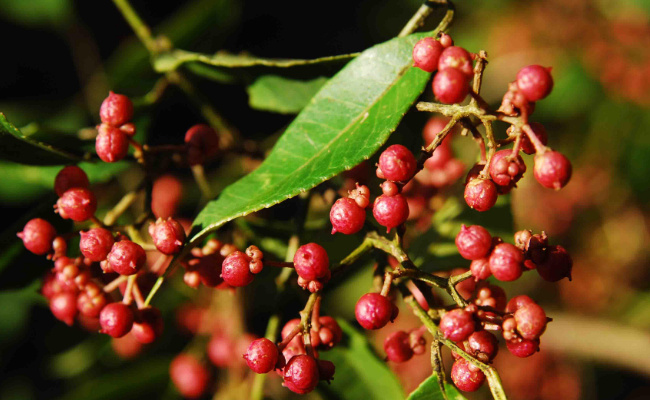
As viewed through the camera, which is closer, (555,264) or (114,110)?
(555,264)

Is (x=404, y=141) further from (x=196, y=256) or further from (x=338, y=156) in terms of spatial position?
(x=196, y=256)

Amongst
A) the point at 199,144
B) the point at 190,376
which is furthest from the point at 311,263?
the point at 190,376

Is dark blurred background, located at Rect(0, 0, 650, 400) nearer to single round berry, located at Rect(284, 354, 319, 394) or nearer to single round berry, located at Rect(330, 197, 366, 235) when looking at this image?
single round berry, located at Rect(330, 197, 366, 235)

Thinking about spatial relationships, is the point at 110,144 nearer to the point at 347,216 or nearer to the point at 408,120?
the point at 347,216

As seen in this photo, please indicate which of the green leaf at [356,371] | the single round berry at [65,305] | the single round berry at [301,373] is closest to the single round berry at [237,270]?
the single round berry at [301,373]

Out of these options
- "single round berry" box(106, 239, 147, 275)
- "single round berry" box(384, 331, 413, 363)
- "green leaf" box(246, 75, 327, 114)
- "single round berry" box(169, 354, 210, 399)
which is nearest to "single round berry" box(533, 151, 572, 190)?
"single round berry" box(384, 331, 413, 363)

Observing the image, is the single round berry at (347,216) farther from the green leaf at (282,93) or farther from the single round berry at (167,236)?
the green leaf at (282,93)
